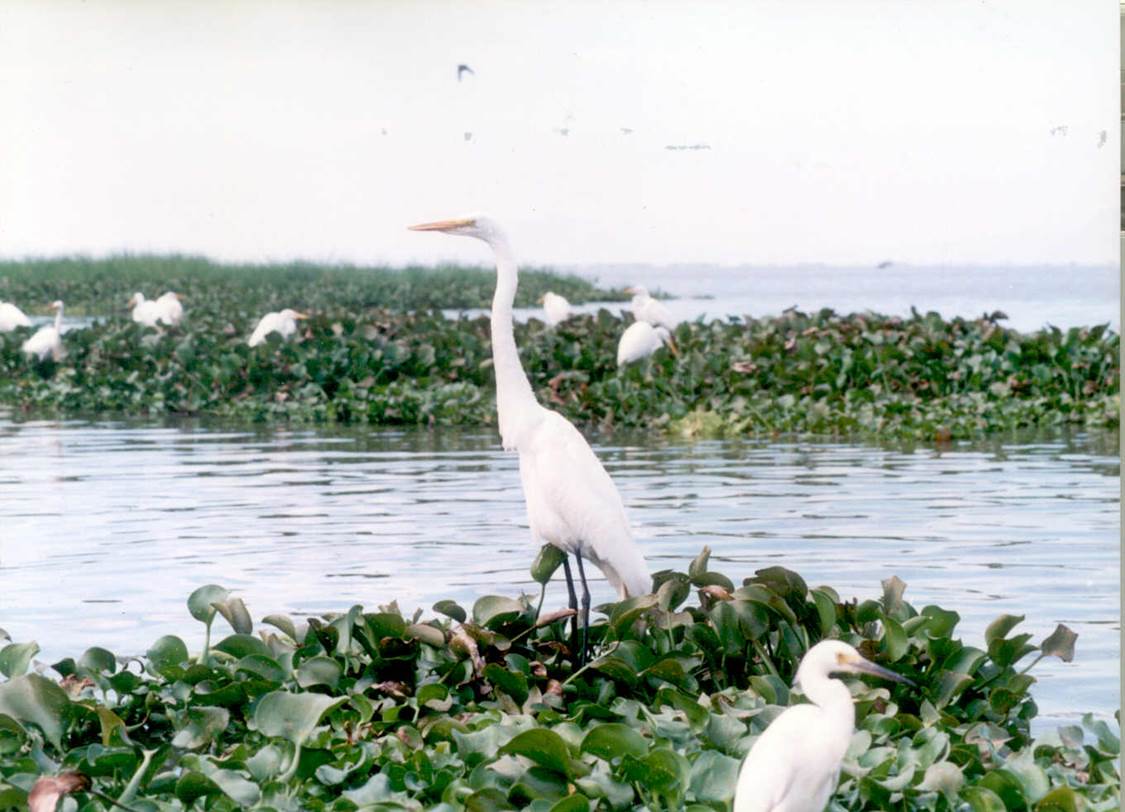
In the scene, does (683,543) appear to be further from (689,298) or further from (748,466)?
(689,298)

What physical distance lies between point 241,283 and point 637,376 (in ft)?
44.2

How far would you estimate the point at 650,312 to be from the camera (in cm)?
Answer: 1234

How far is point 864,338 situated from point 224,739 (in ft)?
26.5

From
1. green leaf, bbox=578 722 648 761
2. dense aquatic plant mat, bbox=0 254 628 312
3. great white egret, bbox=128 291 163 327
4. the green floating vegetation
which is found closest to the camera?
green leaf, bbox=578 722 648 761

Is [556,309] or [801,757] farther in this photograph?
[556,309]

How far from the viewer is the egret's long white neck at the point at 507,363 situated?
4117mm

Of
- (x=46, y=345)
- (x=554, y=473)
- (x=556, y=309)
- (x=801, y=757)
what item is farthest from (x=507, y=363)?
(x=556, y=309)

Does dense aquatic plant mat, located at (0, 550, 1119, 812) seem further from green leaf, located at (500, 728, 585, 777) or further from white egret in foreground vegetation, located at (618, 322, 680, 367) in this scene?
white egret in foreground vegetation, located at (618, 322, 680, 367)

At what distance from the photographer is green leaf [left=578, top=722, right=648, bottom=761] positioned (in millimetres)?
2975

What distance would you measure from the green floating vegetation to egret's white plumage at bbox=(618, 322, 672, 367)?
98 mm

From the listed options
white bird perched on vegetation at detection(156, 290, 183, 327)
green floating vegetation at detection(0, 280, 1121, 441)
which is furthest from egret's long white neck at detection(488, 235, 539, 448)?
white bird perched on vegetation at detection(156, 290, 183, 327)

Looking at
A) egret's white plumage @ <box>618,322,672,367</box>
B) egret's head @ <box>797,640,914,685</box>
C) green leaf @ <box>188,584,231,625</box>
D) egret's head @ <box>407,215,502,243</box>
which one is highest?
egret's head @ <box>407,215,502,243</box>

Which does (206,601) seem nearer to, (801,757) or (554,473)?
(554,473)

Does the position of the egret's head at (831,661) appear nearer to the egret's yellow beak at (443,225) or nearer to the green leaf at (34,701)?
the green leaf at (34,701)
